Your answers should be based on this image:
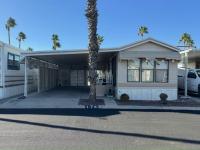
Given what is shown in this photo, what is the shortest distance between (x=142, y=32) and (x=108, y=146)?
5889 centimetres

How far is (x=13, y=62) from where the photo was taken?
2566 cm

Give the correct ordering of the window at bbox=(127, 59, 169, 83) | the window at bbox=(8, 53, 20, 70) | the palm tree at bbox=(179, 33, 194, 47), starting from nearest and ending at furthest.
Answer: the window at bbox=(127, 59, 169, 83), the window at bbox=(8, 53, 20, 70), the palm tree at bbox=(179, 33, 194, 47)

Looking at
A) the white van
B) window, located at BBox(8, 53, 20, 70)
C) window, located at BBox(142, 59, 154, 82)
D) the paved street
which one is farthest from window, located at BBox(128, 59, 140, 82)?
window, located at BBox(8, 53, 20, 70)

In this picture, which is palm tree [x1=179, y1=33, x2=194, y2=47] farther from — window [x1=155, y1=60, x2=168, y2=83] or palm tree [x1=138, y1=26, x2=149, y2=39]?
window [x1=155, y1=60, x2=168, y2=83]

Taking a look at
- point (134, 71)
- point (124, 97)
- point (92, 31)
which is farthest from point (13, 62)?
point (124, 97)

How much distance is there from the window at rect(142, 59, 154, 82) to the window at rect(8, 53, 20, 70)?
904 cm

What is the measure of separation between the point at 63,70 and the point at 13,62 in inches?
665

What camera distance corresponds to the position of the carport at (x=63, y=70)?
23422mm

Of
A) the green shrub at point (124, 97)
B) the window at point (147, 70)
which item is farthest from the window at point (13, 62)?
the green shrub at point (124, 97)

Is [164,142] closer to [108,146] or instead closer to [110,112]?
[108,146]

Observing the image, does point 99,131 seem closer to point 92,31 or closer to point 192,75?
point 92,31

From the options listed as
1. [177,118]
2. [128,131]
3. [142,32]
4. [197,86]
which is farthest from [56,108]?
[142,32]

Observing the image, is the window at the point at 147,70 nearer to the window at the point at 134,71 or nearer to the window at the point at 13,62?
the window at the point at 134,71

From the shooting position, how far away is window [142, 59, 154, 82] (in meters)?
22.2
